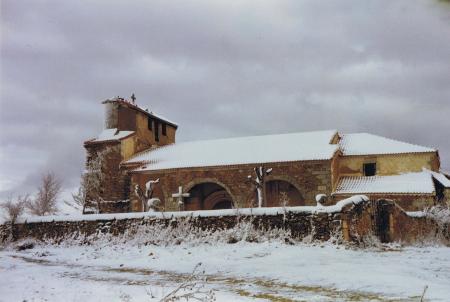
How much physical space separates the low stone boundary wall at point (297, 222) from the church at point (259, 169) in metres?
8.24

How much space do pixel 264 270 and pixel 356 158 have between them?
20193 millimetres

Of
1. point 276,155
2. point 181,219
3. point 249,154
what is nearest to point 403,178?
point 276,155

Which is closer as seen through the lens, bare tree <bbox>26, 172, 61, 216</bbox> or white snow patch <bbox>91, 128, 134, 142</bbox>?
white snow patch <bbox>91, 128, 134, 142</bbox>

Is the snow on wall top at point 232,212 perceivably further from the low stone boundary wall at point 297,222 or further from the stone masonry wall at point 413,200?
the stone masonry wall at point 413,200

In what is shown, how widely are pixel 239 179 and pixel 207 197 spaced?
3.05 metres

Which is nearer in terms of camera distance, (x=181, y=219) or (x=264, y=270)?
(x=264, y=270)

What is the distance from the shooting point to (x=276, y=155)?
1052 inches

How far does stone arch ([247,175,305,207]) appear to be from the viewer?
25.8 meters

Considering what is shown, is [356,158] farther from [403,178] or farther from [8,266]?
[8,266]

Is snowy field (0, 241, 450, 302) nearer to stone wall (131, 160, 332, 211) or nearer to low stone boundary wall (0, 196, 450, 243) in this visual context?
low stone boundary wall (0, 196, 450, 243)

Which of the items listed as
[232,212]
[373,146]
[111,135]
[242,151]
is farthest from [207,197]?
[232,212]

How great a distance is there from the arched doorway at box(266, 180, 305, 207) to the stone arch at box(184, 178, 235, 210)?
2.78 m

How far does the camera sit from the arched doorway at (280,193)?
26.2m

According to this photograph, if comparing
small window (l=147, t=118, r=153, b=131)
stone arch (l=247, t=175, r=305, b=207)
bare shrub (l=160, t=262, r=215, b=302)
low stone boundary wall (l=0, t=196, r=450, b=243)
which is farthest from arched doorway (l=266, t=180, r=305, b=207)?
bare shrub (l=160, t=262, r=215, b=302)
